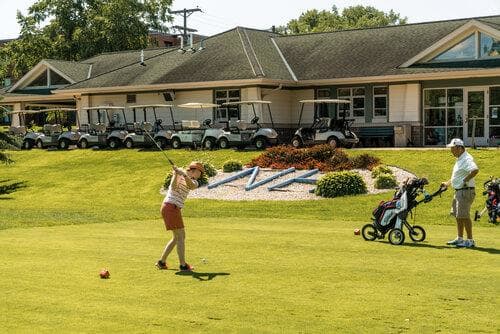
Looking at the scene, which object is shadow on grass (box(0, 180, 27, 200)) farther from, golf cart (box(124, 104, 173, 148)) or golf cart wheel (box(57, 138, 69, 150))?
golf cart wheel (box(57, 138, 69, 150))

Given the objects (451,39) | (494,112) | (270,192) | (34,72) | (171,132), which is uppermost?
(451,39)

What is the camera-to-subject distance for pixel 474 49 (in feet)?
129

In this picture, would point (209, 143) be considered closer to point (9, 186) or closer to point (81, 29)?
point (9, 186)

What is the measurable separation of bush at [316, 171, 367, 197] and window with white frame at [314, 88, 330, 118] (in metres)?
15.5

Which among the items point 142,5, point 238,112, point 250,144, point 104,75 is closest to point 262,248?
point 250,144

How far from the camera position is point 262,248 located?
48.4 feet

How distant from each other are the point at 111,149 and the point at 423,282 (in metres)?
34.6

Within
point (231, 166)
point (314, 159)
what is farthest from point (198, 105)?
point (314, 159)

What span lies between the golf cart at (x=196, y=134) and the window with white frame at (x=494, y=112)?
1281 cm

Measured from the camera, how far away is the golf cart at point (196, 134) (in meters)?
40.2

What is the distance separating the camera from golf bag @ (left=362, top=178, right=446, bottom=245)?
1519 cm

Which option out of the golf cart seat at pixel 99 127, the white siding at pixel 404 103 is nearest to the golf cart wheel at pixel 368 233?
the white siding at pixel 404 103

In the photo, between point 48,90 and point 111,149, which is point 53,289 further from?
point 48,90

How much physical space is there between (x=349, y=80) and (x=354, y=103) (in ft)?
5.86
